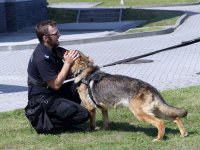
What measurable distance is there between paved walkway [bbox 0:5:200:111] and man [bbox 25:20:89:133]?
2127mm

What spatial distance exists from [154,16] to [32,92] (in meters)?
18.7

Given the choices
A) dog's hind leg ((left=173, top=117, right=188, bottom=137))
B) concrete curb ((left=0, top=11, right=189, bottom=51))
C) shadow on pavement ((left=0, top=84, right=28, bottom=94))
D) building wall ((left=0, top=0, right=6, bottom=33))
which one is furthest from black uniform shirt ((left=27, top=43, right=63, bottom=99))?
building wall ((left=0, top=0, right=6, bottom=33))

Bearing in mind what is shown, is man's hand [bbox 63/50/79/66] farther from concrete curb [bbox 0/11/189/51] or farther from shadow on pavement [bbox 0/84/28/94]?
concrete curb [bbox 0/11/189/51]

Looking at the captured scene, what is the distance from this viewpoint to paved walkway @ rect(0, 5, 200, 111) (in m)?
11.5

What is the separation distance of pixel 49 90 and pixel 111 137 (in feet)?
3.16

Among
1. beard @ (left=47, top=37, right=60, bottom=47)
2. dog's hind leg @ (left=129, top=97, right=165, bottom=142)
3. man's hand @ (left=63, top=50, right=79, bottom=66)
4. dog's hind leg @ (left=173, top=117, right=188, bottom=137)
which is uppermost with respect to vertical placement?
beard @ (left=47, top=37, right=60, bottom=47)

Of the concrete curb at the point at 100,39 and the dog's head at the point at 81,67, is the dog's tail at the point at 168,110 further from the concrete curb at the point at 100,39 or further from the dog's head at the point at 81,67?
the concrete curb at the point at 100,39

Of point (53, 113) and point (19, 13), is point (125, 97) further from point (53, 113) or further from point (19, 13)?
point (19, 13)

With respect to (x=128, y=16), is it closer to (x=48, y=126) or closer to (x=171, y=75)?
(x=171, y=75)

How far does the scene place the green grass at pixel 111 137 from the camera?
6.99m

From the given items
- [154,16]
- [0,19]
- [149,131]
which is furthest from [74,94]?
[154,16]

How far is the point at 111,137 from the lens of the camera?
7500mm

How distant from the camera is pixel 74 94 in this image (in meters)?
7.92

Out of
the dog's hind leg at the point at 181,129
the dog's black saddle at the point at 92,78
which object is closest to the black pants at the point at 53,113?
the dog's black saddle at the point at 92,78
